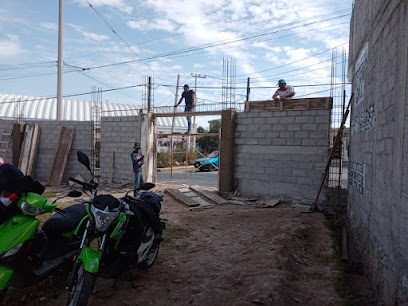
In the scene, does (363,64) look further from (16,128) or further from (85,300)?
(16,128)

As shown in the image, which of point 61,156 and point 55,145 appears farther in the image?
point 55,145

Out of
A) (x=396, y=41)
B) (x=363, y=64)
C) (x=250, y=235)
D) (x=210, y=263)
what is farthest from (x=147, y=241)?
(x=363, y=64)

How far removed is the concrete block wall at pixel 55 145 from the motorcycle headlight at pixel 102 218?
10013 mm

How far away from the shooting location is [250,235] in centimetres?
589

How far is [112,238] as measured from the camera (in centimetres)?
314

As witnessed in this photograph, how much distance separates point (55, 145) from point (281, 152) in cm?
899

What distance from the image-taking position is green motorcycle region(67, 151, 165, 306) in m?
2.71

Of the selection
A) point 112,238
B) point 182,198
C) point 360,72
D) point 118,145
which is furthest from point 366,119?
point 118,145

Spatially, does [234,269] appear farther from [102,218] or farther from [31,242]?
[31,242]

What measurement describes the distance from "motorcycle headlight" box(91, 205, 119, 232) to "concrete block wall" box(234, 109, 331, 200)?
628 centimetres

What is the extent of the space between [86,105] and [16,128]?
22179mm

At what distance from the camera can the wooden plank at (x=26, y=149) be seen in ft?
40.1

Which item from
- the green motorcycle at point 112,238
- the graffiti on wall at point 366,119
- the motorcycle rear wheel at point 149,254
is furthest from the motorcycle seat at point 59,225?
the graffiti on wall at point 366,119

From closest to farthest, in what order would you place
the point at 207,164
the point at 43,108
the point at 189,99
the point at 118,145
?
the point at 189,99
the point at 118,145
the point at 207,164
the point at 43,108
